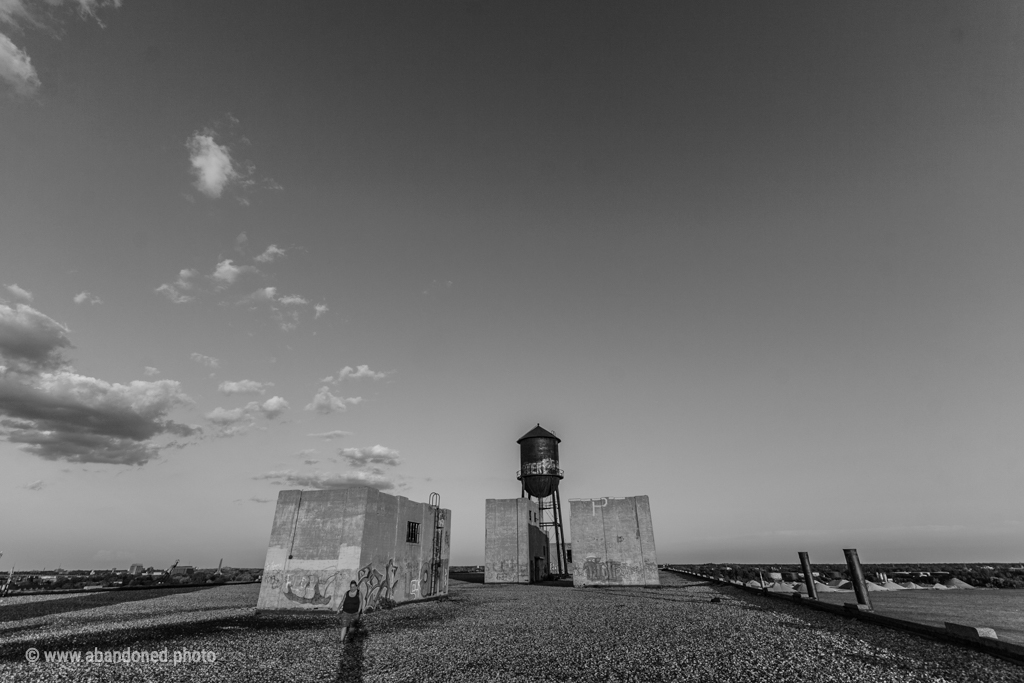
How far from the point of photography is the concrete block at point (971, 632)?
12742 millimetres

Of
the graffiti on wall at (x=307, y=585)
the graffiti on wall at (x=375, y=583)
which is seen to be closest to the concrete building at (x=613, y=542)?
the graffiti on wall at (x=375, y=583)

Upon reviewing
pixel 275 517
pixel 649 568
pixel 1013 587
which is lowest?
pixel 1013 587

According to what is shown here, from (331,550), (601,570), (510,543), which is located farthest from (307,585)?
(510,543)

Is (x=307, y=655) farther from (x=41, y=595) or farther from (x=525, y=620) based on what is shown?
(x=41, y=595)

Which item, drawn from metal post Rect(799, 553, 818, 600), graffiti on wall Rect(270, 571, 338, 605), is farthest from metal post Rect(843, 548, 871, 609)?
graffiti on wall Rect(270, 571, 338, 605)

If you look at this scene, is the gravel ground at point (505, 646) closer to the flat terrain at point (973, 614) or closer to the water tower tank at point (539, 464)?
the flat terrain at point (973, 614)

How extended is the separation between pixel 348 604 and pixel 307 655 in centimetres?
209

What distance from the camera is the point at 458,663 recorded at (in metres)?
12.1

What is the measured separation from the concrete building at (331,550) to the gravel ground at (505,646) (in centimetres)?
133

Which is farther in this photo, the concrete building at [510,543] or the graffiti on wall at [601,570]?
the concrete building at [510,543]

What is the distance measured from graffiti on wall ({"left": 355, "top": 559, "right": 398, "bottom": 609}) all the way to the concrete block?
22.1m

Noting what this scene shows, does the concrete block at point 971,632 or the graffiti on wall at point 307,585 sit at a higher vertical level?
the graffiti on wall at point 307,585

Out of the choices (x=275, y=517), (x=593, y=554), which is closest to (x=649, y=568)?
(x=593, y=554)

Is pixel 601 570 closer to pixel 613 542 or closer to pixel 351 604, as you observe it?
pixel 613 542
